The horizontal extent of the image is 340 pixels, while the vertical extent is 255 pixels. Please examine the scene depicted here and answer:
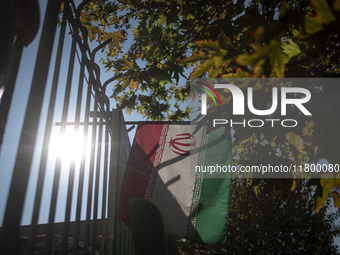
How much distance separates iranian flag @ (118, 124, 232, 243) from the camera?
329cm

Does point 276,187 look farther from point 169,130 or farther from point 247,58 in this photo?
point 169,130

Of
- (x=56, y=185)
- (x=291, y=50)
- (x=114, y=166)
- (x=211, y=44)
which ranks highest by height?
(x=291, y=50)

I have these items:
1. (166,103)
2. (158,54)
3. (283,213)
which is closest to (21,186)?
(158,54)

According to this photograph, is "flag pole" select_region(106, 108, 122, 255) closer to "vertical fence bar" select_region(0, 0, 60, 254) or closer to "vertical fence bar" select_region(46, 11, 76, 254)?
"vertical fence bar" select_region(46, 11, 76, 254)

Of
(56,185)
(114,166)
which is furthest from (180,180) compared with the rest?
(56,185)

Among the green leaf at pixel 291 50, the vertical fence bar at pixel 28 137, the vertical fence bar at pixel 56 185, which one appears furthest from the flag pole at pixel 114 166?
the green leaf at pixel 291 50

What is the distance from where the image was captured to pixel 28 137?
1.21 m

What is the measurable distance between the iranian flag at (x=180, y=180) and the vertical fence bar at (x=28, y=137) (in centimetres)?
208

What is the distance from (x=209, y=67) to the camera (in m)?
1.43

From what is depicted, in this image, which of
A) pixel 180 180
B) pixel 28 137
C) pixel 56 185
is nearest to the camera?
pixel 28 137

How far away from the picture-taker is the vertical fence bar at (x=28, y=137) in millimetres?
1061

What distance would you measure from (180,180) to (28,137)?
256cm

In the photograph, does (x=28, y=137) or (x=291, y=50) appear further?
(x=291, y=50)

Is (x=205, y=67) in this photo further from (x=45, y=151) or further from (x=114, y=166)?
(x=114, y=166)
